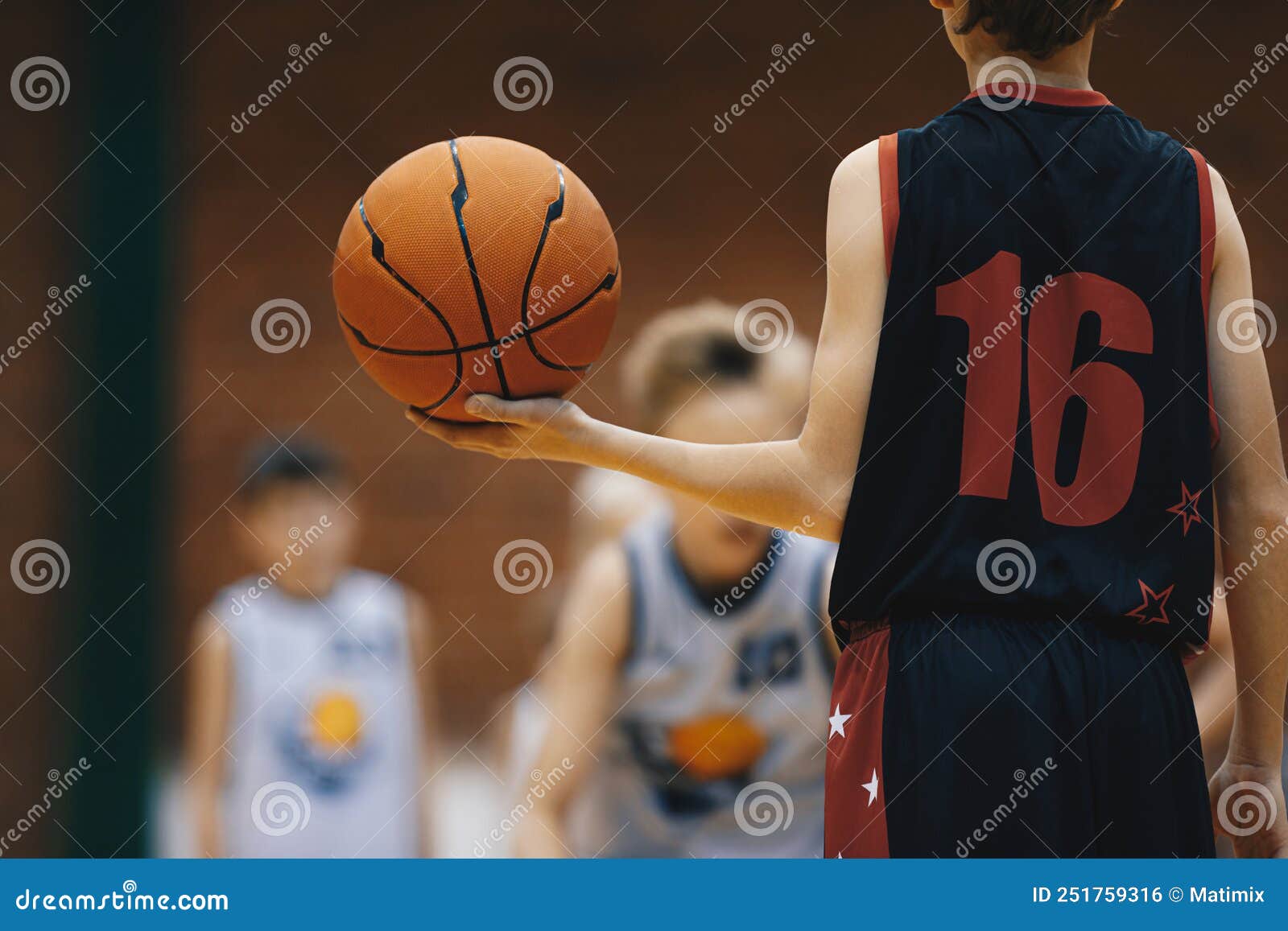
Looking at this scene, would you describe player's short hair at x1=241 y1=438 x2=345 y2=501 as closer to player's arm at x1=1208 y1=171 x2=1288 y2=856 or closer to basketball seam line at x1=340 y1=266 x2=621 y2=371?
basketball seam line at x1=340 y1=266 x2=621 y2=371

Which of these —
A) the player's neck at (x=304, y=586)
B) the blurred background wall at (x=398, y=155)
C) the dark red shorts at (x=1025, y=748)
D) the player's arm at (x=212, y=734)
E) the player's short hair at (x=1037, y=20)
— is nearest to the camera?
the dark red shorts at (x=1025, y=748)

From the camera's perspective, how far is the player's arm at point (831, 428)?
69.4 inches

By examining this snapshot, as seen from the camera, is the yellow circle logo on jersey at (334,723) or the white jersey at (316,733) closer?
the white jersey at (316,733)

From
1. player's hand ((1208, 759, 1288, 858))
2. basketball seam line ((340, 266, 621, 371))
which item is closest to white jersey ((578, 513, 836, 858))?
basketball seam line ((340, 266, 621, 371))

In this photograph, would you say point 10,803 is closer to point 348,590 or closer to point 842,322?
point 348,590

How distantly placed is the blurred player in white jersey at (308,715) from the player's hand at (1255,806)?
2.91 m

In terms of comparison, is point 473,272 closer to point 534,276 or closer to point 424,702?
point 534,276

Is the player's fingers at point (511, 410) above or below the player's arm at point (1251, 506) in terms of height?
below

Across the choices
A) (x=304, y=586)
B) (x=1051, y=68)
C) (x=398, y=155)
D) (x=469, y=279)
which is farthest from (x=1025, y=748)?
(x=398, y=155)

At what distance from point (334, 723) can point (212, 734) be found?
39 cm

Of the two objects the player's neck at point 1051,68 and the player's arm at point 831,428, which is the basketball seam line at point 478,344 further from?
the player's neck at point 1051,68

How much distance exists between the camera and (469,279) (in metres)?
2.04

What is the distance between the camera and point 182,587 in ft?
21.2

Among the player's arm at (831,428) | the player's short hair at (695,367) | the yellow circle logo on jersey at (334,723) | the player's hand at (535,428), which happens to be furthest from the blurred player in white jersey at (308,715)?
the player's arm at (831,428)
